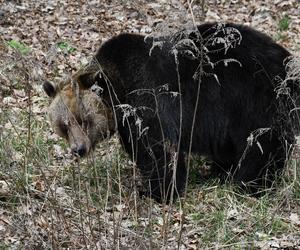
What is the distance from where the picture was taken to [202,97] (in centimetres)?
611

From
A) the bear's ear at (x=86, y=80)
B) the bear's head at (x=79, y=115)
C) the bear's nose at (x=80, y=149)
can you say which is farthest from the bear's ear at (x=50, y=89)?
the bear's nose at (x=80, y=149)

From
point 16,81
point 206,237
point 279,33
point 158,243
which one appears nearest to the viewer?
point 158,243

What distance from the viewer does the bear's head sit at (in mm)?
5723

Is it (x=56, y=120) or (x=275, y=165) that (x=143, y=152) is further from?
(x=275, y=165)

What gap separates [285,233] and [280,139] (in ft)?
3.42

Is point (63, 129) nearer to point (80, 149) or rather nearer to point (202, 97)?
point (80, 149)

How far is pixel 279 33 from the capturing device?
34.6 feet

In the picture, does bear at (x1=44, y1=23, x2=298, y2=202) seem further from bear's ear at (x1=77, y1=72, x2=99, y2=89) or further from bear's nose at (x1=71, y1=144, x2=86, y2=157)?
bear's nose at (x1=71, y1=144, x2=86, y2=157)

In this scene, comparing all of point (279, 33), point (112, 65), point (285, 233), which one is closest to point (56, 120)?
point (112, 65)

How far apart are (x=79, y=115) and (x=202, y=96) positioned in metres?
1.20

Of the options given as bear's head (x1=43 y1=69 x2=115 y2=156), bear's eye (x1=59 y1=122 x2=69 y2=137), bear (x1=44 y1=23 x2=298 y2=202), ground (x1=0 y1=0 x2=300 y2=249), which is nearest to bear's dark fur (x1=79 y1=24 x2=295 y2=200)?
bear (x1=44 y1=23 x2=298 y2=202)

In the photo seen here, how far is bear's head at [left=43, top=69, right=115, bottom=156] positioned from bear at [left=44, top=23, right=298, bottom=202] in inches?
2.9

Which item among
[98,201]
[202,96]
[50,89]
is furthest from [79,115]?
[202,96]

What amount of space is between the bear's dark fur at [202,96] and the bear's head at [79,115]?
0.14 m
